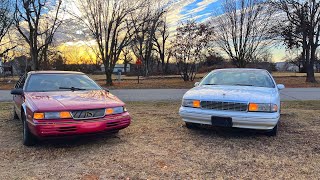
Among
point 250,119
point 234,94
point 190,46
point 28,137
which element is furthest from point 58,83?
point 190,46

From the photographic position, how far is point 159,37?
60.3 metres

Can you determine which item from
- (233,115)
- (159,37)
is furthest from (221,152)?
(159,37)

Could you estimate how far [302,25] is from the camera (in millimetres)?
25406

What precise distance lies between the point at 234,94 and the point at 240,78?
1332 millimetres

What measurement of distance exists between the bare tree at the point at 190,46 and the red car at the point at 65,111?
21623mm

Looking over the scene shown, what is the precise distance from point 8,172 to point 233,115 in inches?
141

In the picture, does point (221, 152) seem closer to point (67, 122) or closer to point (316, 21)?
point (67, 122)

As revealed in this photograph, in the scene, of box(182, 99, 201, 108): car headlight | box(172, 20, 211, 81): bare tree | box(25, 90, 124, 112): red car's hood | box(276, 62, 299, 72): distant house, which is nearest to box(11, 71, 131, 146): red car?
box(25, 90, 124, 112): red car's hood

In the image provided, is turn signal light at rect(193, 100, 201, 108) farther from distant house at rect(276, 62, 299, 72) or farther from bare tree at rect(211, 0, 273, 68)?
distant house at rect(276, 62, 299, 72)

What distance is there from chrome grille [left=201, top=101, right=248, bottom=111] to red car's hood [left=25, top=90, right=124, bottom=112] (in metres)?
1.59

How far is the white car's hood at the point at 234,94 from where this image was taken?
5337 mm

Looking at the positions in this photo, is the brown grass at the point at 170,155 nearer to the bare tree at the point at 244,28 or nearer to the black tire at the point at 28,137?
the black tire at the point at 28,137

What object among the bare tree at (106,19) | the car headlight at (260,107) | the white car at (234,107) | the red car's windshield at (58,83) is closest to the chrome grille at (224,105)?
the white car at (234,107)

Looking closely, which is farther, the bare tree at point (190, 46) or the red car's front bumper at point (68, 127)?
the bare tree at point (190, 46)
